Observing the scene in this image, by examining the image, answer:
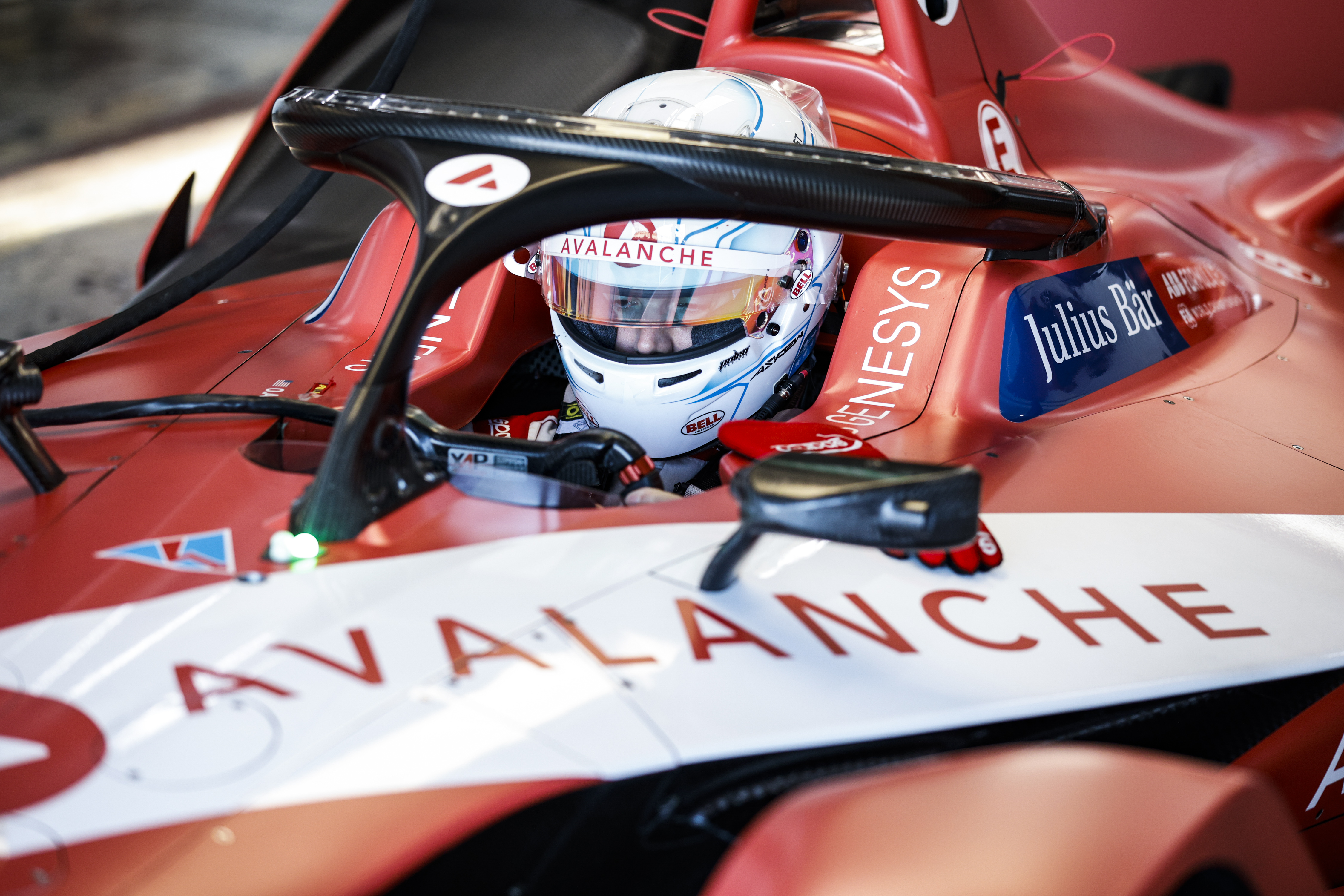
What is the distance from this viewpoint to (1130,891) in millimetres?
649

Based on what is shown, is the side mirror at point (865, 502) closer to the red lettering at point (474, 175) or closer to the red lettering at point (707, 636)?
the red lettering at point (707, 636)

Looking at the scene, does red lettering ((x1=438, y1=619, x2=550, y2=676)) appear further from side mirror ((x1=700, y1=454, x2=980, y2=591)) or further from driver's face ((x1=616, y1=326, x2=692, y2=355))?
driver's face ((x1=616, y1=326, x2=692, y2=355))

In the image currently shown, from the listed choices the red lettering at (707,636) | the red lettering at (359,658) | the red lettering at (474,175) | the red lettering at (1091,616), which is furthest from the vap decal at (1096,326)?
the red lettering at (359,658)

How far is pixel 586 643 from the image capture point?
2.51 ft

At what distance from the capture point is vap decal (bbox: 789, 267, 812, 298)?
1.36 metres

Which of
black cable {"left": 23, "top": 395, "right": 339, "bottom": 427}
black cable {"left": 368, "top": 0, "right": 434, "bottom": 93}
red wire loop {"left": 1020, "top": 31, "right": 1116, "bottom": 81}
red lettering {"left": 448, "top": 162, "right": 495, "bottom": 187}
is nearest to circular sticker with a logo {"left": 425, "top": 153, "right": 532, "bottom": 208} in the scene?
red lettering {"left": 448, "top": 162, "right": 495, "bottom": 187}

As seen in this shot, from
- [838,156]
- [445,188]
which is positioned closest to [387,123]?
[445,188]

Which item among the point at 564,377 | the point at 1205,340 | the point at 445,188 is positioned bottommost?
the point at 564,377

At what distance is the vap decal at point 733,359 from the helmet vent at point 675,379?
0.10 ft

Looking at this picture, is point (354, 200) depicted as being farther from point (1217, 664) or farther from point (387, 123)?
point (1217, 664)

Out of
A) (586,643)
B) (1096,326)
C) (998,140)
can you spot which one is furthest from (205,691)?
(998,140)

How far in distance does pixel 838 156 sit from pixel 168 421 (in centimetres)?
81

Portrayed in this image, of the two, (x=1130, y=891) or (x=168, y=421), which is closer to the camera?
(x=1130, y=891)

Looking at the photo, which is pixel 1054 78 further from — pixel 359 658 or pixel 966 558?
pixel 359 658
